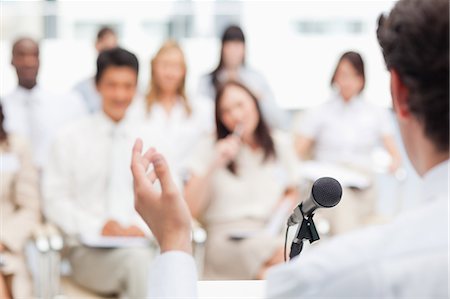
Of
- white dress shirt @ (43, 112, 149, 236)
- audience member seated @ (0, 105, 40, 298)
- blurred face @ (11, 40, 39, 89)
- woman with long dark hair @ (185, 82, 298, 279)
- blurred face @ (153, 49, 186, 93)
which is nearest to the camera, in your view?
audience member seated @ (0, 105, 40, 298)

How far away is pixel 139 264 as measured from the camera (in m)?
2.76

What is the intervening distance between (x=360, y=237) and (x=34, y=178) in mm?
2346

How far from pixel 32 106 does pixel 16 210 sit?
0.79 meters

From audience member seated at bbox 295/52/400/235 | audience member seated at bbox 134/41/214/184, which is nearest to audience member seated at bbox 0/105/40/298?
audience member seated at bbox 134/41/214/184

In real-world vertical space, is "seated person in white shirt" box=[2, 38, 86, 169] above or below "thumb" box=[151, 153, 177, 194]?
above

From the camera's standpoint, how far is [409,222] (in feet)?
2.22

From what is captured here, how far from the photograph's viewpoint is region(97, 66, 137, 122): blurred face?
9.87 feet

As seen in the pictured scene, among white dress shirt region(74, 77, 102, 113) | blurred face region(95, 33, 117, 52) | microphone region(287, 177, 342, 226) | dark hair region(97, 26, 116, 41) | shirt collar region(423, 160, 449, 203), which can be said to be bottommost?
microphone region(287, 177, 342, 226)

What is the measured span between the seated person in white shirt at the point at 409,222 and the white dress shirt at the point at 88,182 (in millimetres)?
2114

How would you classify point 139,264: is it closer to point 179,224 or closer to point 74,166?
point 74,166

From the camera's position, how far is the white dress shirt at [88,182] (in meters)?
2.85

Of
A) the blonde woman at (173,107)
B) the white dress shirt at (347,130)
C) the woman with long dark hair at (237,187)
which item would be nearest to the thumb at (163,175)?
the woman with long dark hair at (237,187)

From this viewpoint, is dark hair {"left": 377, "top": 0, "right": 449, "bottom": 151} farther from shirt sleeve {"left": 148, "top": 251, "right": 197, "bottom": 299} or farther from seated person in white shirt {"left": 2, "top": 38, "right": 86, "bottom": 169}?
seated person in white shirt {"left": 2, "top": 38, "right": 86, "bottom": 169}

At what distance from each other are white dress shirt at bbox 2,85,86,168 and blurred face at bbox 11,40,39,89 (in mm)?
35
